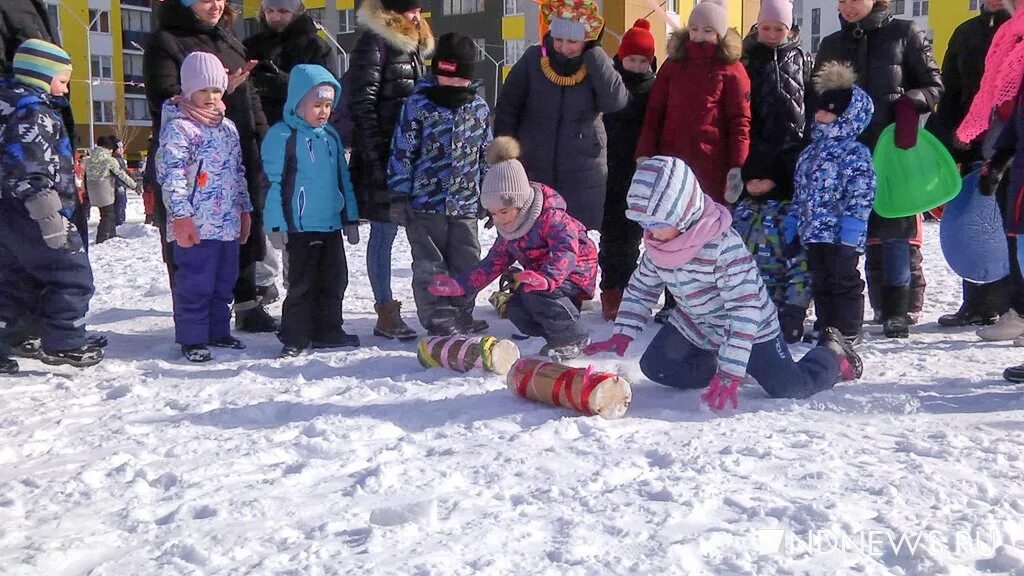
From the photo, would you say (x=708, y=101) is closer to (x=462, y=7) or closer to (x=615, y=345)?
(x=615, y=345)

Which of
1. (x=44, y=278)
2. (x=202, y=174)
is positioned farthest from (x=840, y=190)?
(x=44, y=278)

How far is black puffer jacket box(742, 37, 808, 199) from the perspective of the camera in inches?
210

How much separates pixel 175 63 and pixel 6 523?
126 inches

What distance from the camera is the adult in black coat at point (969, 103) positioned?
5.75m

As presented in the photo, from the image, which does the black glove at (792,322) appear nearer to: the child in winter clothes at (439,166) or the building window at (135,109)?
the child in winter clothes at (439,166)

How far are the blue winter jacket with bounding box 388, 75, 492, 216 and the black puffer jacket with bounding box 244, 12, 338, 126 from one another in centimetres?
101

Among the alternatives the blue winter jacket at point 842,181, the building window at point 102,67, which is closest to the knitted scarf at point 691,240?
the blue winter jacket at point 842,181

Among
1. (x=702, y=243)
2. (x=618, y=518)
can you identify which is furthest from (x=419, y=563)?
(x=702, y=243)

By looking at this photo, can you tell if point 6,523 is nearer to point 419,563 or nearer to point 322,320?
point 419,563

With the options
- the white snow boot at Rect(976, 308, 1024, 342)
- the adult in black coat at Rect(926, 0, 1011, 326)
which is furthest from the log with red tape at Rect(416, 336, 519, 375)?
the adult in black coat at Rect(926, 0, 1011, 326)

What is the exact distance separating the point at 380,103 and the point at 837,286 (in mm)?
2787

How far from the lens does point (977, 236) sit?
538cm

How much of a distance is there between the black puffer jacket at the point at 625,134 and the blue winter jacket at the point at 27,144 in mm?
3224

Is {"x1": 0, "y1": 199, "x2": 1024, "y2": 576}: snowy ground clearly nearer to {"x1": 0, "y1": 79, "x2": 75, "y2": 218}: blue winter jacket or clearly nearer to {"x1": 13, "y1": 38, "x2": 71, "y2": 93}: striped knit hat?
{"x1": 0, "y1": 79, "x2": 75, "y2": 218}: blue winter jacket
